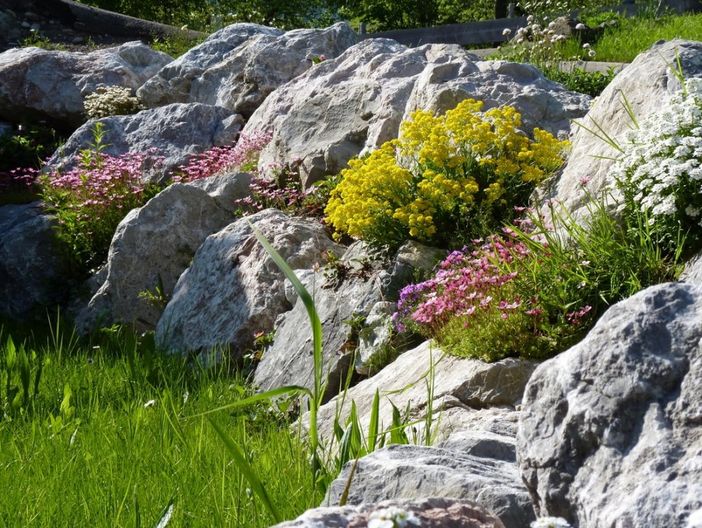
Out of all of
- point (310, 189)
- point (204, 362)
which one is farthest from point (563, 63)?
point (204, 362)

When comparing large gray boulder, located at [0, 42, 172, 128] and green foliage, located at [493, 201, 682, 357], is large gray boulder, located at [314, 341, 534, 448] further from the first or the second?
large gray boulder, located at [0, 42, 172, 128]

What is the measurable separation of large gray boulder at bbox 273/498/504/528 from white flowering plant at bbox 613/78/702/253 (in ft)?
9.44

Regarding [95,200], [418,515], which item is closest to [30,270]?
[95,200]

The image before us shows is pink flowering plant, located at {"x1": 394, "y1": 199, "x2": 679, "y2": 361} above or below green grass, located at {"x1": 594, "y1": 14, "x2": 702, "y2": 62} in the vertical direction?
below

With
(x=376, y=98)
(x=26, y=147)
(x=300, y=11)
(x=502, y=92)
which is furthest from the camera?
(x=300, y=11)

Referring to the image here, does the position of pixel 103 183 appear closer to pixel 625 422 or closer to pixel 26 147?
pixel 26 147

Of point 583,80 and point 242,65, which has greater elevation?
point 242,65

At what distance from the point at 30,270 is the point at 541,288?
246 inches

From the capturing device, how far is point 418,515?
1.89m

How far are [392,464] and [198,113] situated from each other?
8.59 metres

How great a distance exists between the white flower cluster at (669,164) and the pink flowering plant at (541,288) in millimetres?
167

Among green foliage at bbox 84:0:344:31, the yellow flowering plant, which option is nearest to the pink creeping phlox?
the yellow flowering plant

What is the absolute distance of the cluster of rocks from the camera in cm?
197

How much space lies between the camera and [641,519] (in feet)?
5.89
